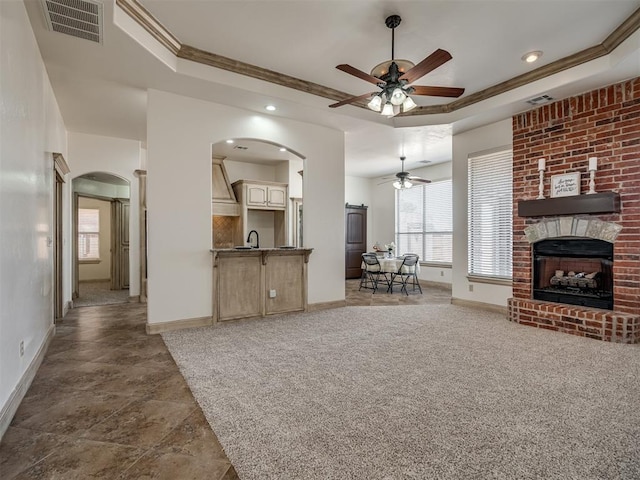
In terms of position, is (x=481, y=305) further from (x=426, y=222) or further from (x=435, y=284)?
(x=426, y=222)

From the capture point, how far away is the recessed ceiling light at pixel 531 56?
382 centimetres

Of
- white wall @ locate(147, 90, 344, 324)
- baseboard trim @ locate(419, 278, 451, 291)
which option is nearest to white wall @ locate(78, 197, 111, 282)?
white wall @ locate(147, 90, 344, 324)

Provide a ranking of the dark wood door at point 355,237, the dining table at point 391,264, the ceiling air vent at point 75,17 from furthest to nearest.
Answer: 1. the dark wood door at point 355,237
2. the dining table at point 391,264
3. the ceiling air vent at point 75,17

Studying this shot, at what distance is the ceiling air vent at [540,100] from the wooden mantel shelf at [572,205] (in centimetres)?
129

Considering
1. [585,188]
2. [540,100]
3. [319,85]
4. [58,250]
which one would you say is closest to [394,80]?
[319,85]

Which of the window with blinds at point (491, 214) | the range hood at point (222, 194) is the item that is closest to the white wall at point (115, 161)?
the range hood at point (222, 194)

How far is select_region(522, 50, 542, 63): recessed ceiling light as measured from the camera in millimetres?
3824

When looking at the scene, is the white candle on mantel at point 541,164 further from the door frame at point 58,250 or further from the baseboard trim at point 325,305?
the door frame at point 58,250

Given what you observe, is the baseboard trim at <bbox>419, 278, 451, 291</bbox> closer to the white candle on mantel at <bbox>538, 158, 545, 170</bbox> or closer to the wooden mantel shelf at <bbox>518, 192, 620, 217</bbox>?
the wooden mantel shelf at <bbox>518, 192, 620, 217</bbox>

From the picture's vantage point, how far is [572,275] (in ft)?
14.5

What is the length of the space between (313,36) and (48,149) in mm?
3285

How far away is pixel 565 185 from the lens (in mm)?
4410

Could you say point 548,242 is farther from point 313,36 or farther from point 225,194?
point 225,194

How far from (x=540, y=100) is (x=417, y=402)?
168 inches
